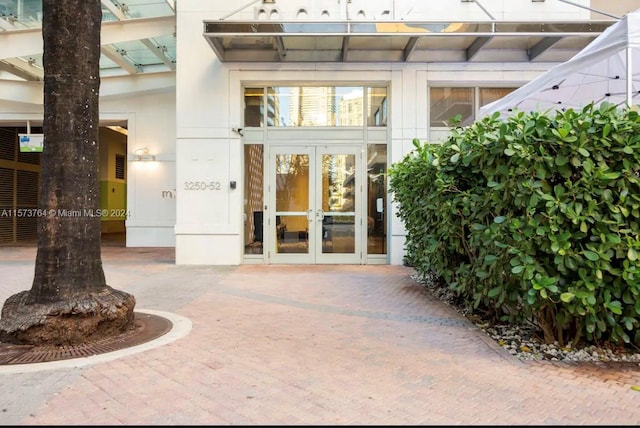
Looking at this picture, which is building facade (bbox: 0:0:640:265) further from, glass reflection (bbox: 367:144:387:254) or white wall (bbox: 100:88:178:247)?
white wall (bbox: 100:88:178:247)

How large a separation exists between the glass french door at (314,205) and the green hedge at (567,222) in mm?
5847

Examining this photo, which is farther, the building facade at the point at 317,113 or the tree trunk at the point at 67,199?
the building facade at the point at 317,113

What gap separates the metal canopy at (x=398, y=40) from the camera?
8.48 metres

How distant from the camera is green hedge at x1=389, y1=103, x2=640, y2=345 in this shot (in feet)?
11.6

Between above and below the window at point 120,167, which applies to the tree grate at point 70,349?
below

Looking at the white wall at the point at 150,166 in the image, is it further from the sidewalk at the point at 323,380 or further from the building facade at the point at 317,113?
the sidewalk at the point at 323,380

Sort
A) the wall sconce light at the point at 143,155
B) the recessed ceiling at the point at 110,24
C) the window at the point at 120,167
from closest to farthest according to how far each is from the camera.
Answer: the recessed ceiling at the point at 110,24
the wall sconce light at the point at 143,155
the window at the point at 120,167

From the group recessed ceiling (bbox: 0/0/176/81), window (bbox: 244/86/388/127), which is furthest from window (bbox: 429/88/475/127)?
recessed ceiling (bbox: 0/0/176/81)

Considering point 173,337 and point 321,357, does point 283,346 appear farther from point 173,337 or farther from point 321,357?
point 173,337

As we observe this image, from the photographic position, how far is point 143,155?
1428 centimetres

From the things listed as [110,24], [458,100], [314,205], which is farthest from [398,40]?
[110,24]

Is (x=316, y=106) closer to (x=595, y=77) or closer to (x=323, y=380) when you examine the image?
(x=595, y=77)

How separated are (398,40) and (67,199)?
24.8 ft

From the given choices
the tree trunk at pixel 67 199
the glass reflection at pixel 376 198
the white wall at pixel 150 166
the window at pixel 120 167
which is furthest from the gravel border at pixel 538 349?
the window at pixel 120 167
